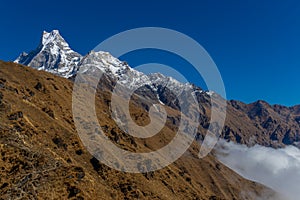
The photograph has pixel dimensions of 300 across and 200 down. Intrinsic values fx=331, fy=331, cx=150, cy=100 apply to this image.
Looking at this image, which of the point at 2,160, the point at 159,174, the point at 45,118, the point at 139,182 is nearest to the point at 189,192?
the point at 159,174

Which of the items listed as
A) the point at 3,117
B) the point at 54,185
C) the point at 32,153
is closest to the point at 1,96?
the point at 3,117

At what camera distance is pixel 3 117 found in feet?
352

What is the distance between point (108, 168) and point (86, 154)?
33.3 feet

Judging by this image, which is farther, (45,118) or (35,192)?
(45,118)

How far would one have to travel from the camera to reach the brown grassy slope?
256 feet

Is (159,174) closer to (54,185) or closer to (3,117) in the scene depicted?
(3,117)

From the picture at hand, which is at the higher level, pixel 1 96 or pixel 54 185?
pixel 1 96

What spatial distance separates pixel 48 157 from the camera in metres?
90.2

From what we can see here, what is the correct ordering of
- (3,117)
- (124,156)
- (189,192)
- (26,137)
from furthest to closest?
(189,192) < (124,156) < (3,117) < (26,137)

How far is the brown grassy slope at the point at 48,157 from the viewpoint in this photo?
7806 centimetres

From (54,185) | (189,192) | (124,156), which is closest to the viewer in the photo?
(54,185)

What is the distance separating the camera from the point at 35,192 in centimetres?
7275

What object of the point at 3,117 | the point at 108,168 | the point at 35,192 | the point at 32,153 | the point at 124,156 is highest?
the point at 124,156

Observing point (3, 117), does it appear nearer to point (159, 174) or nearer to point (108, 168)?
point (108, 168)
